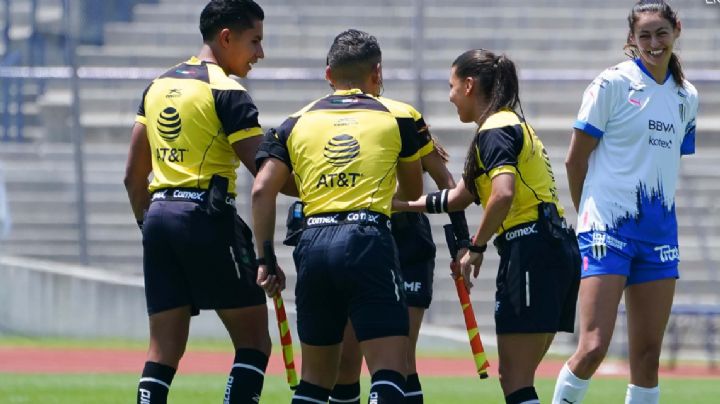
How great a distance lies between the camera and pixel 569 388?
7.30 meters

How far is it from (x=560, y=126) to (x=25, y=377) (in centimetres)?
884

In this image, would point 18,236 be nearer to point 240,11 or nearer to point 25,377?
point 25,377

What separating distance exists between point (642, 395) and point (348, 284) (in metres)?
1.88

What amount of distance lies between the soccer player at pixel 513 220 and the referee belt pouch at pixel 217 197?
1.01 metres

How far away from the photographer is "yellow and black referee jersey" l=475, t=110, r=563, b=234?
680 cm

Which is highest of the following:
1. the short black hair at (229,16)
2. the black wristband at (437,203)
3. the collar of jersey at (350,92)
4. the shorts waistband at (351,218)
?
the short black hair at (229,16)

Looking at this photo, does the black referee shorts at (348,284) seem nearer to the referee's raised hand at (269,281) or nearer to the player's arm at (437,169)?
the referee's raised hand at (269,281)

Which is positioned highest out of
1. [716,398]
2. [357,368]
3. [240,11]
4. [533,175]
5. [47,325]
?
[240,11]

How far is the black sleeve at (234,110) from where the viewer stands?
709cm

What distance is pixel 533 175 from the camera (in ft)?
22.9

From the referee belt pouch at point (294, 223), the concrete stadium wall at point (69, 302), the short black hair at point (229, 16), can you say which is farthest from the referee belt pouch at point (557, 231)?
the concrete stadium wall at point (69, 302)

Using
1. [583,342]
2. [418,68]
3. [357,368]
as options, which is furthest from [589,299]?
[418,68]

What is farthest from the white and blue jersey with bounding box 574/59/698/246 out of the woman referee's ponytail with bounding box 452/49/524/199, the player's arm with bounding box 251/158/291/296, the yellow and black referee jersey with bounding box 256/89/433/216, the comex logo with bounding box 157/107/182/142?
the comex logo with bounding box 157/107/182/142

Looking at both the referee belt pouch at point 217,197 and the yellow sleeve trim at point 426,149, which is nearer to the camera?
the referee belt pouch at point 217,197
